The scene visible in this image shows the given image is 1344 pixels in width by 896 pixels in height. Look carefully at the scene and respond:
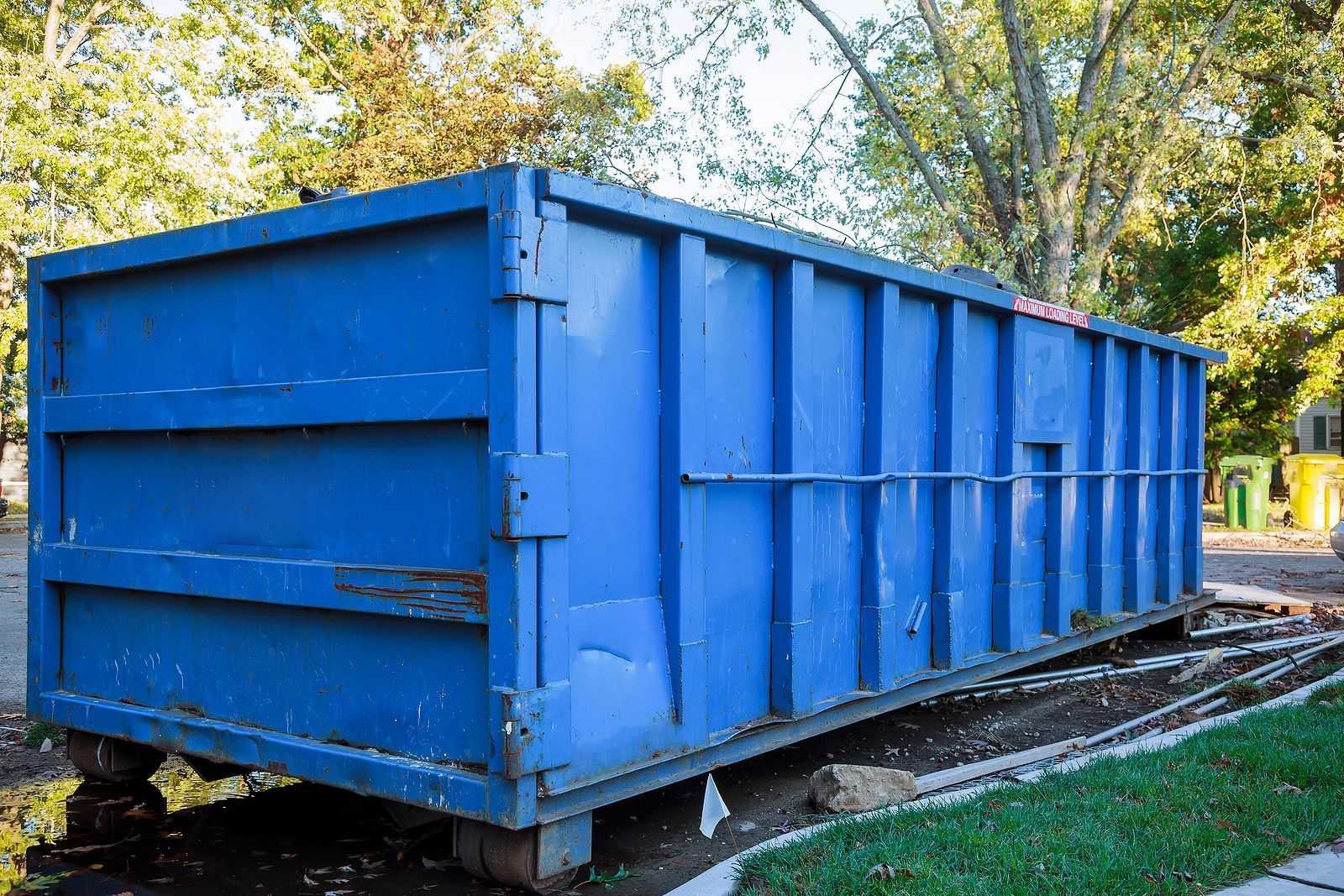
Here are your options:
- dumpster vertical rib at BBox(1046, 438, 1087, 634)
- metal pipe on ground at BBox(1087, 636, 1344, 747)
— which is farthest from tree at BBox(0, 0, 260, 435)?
metal pipe on ground at BBox(1087, 636, 1344, 747)

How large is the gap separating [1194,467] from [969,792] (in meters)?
6.11

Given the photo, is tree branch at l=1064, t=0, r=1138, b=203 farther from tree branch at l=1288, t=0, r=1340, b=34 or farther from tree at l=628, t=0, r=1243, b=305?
tree branch at l=1288, t=0, r=1340, b=34

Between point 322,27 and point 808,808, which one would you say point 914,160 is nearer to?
point 808,808

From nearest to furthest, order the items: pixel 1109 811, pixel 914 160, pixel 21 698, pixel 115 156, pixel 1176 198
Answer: pixel 1109 811, pixel 21 698, pixel 914 160, pixel 115 156, pixel 1176 198

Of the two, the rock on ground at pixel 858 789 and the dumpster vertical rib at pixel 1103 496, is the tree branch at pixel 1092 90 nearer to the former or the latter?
the dumpster vertical rib at pixel 1103 496

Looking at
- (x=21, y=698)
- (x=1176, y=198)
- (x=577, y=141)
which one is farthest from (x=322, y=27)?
(x=21, y=698)

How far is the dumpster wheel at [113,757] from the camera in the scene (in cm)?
483

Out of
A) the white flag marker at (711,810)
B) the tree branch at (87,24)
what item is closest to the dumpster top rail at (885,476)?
the white flag marker at (711,810)

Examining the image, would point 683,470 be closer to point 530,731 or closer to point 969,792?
point 530,731

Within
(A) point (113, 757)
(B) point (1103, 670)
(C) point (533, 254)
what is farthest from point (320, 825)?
(B) point (1103, 670)

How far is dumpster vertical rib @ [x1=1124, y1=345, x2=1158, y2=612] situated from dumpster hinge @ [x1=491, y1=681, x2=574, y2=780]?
6.10 meters

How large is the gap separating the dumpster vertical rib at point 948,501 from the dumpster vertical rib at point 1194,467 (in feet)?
15.0

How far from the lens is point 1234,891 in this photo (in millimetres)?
3615

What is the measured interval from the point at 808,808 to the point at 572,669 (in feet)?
5.31
